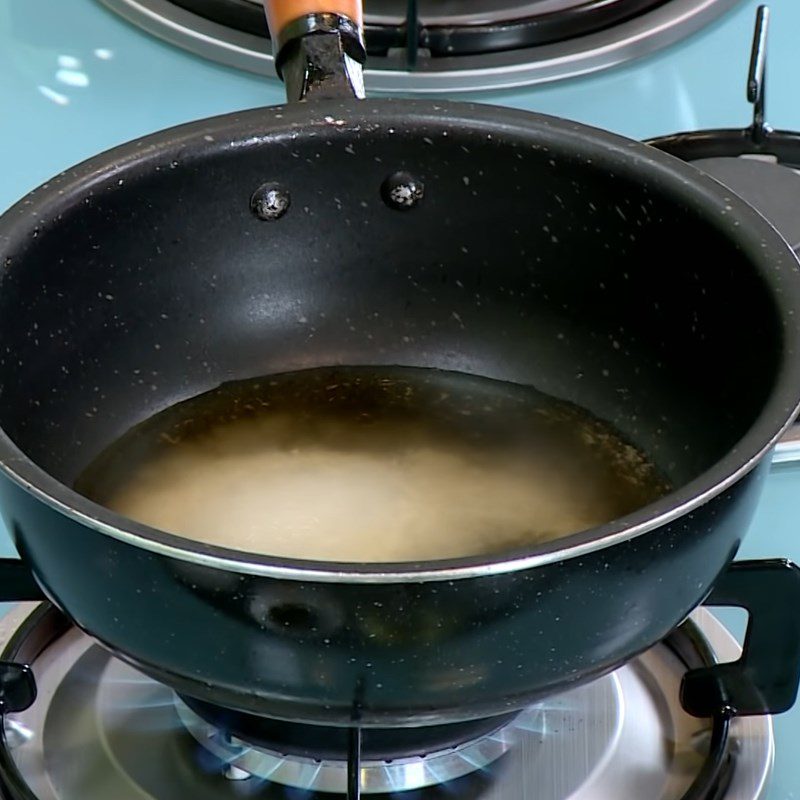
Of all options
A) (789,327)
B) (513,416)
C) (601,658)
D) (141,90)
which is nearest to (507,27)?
(141,90)

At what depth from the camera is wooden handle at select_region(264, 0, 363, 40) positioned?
75 centimetres

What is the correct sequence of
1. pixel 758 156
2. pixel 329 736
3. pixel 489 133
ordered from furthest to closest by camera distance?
pixel 758 156, pixel 489 133, pixel 329 736

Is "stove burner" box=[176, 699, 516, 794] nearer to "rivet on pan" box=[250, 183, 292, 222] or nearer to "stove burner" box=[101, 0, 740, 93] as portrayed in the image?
"rivet on pan" box=[250, 183, 292, 222]

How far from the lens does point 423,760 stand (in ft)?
2.10

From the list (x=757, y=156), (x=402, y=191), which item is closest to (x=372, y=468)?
(x=402, y=191)

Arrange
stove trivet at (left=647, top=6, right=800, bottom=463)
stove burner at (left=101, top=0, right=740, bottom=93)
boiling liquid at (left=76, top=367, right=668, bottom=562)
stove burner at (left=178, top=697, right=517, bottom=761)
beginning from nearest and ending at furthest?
stove burner at (left=178, top=697, right=517, bottom=761) < boiling liquid at (left=76, top=367, right=668, bottom=562) < stove trivet at (left=647, top=6, right=800, bottom=463) < stove burner at (left=101, top=0, right=740, bottom=93)

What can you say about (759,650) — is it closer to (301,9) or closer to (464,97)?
(301,9)

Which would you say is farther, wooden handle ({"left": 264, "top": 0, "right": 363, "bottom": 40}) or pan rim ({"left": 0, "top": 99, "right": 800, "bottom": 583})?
wooden handle ({"left": 264, "top": 0, "right": 363, "bottom": 40})

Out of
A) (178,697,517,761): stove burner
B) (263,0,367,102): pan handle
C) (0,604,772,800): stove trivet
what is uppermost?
(263,0,367,102): pan handle

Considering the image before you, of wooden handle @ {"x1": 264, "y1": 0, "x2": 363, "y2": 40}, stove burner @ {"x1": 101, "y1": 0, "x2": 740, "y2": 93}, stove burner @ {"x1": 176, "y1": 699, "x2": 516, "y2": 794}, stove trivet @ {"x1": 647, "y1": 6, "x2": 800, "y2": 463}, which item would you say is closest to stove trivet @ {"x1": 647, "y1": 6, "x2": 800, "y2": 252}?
stove trivet @ {"x1": 647, "y1": 6, "x2": 800, "y2": 463}

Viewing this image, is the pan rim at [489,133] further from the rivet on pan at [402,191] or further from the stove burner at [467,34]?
the stove burner at [467,34]

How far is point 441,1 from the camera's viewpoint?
1157 millimetres

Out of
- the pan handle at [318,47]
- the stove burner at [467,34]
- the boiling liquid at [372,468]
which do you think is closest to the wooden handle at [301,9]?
the pan handle at [318,47]

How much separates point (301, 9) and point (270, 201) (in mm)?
107
